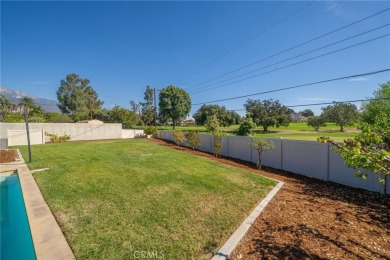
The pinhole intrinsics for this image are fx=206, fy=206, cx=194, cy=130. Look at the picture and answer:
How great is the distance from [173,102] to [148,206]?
149 ft

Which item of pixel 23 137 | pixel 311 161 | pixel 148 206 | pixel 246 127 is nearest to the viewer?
pixel 148 206

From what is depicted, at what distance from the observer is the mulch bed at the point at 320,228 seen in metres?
3.37

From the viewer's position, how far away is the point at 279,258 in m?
3.22

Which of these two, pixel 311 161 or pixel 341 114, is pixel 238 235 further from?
pixel 341 114

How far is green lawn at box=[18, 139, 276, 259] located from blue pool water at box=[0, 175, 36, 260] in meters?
0.62

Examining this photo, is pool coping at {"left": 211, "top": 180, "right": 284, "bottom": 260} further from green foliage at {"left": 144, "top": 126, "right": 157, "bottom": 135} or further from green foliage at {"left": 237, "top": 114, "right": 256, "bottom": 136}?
green foliage at {"left": 144, "top": 126, "right": 157, "bottom": 135}

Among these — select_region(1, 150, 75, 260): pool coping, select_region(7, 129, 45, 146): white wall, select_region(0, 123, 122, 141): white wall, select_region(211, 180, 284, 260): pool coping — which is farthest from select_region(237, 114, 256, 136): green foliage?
select_region(7, 129, 45, 146): white wall

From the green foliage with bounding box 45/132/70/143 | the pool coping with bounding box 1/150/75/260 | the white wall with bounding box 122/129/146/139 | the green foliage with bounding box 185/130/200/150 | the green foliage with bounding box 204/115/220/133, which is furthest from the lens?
the white wall with bounding box 122/129/146/139

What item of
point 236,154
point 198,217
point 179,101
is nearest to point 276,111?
point 179,101

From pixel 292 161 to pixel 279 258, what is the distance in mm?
6750

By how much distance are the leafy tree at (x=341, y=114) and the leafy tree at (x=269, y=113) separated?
11.3 m

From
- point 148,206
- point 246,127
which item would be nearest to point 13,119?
point 246,127

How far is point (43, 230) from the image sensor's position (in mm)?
4004

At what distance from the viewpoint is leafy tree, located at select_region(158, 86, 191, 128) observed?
48806 mm
